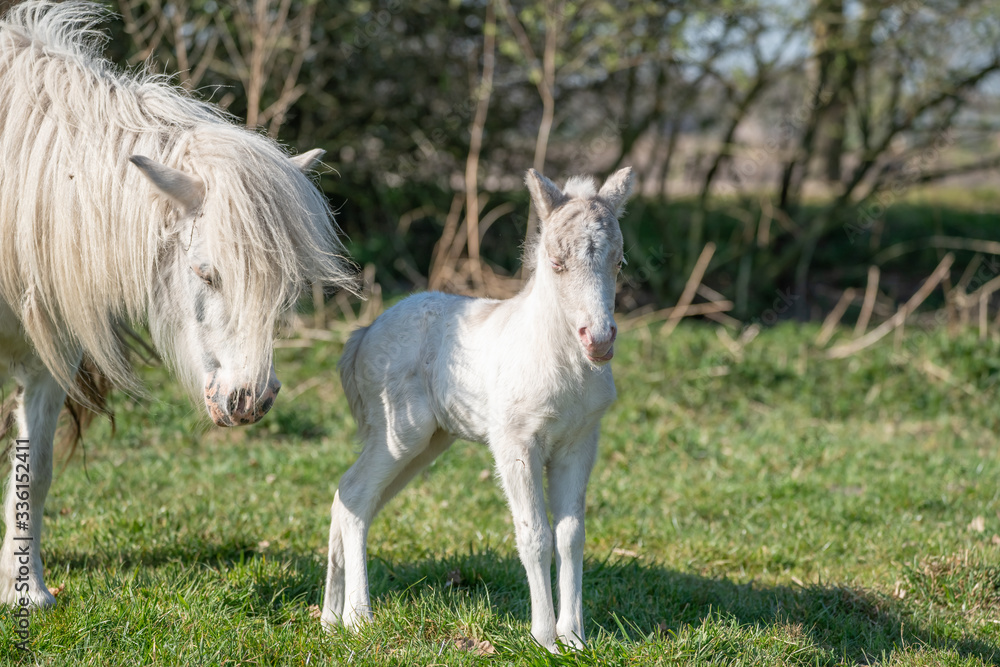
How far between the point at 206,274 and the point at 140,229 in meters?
0.34

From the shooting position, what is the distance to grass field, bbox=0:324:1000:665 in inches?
124

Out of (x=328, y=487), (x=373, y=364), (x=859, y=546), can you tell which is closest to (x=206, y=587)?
(x=373, y=364)

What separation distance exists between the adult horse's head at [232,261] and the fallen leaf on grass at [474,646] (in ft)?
3.70

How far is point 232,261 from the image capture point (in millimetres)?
2781

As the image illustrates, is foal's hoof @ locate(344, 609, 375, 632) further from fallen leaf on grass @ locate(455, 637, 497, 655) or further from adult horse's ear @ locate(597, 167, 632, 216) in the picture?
adult horse's ear @ locate(597, 167, 632, 216)

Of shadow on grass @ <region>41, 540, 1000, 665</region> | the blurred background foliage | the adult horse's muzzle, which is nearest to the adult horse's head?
the adult horse's muzzle

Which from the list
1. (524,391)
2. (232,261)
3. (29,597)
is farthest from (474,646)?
(29,597)

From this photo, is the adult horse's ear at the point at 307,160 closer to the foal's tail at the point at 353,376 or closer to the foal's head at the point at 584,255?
the foal's tail at the point at 353,376

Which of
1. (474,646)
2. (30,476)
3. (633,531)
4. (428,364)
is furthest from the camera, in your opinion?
(633,531)

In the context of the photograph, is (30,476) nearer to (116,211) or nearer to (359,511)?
(116,211)

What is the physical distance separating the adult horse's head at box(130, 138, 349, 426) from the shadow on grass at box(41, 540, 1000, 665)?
41.7 inches

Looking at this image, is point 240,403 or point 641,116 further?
point 641,116

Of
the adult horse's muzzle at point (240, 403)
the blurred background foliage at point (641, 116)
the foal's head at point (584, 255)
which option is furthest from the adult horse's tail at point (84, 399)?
the blurred background foliage at point (641, 116)

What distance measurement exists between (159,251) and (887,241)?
11.1 m
